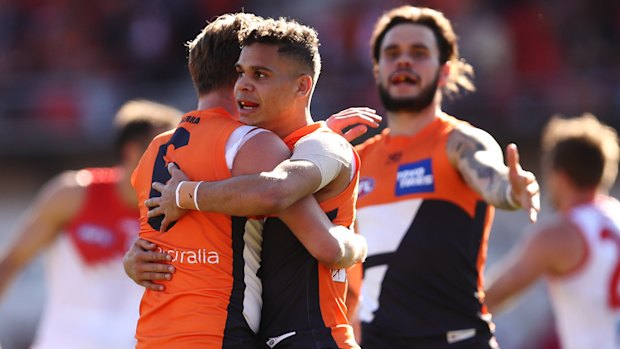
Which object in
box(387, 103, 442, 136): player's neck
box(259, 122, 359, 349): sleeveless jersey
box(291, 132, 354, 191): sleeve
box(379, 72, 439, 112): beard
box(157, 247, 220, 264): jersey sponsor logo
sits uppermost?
box(379, 72, 439, 112): beard

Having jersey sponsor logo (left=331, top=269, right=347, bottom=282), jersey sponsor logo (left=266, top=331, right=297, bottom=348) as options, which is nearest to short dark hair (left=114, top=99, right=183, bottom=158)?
jersey sponsor logo (left=331, top=269, right=347, bottom=282)

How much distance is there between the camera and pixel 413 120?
6.39 meters

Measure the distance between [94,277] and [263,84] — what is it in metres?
3.86

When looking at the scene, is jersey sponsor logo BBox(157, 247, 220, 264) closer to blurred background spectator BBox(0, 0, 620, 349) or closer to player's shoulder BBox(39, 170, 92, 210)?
player's shoulder BBox(39, 170, 92, 210)

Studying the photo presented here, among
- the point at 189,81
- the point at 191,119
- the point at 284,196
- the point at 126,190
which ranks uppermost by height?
the point at 189,81

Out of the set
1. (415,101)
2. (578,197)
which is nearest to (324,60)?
(578,197)

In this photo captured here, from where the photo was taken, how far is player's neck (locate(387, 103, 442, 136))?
20.8ft

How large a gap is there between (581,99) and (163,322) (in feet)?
31.7

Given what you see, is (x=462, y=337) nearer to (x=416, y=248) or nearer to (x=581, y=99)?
(x=416, y=248)

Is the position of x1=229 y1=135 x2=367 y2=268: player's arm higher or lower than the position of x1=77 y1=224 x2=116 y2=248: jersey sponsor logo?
lower

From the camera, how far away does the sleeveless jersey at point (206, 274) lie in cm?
440

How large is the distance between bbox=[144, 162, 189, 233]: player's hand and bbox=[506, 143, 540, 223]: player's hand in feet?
4.48

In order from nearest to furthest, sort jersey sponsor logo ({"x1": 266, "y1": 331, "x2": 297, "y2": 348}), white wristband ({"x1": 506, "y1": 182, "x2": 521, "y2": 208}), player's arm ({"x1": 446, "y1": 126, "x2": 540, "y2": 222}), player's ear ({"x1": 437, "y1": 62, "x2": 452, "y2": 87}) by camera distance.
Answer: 1. jersey sponsor logo ({"x1": 266, "y1": 331, "x2": 297, "y2": 348})
2. player's arm ({"x1": 446, "y1": 126, "x2": 540, "y2": 222})
3. white wristband ({"x1": 506, "y1": 182, "x2": 521, "y2": 208})
4. player's ear ({"x1": 437, "y1": 62, "x2": 452, "y2": 87})

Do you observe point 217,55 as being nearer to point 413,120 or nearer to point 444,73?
point 413,120
